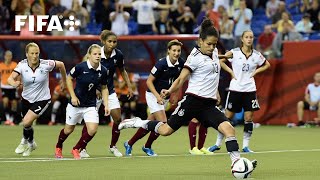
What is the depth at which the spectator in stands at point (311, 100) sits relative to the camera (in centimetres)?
2781

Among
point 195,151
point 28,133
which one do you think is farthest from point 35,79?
point 195,151

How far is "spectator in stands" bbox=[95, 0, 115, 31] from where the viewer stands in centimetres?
3212

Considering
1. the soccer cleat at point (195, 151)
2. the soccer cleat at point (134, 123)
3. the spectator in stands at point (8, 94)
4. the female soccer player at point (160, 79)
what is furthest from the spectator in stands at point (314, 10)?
the soccer cleat at point (134, 123)

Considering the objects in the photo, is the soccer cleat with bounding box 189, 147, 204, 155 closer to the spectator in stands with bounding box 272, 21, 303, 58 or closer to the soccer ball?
the soccer ball

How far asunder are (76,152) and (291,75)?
42.2 feet

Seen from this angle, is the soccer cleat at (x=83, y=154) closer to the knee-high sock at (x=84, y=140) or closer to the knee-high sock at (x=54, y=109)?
the knee-high sock at (x=84, y=140)

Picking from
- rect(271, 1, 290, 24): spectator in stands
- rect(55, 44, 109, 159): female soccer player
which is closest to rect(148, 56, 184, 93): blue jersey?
rect(55, 44, 109, 159): female soccer player

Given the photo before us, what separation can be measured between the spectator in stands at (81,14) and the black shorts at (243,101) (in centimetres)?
1276

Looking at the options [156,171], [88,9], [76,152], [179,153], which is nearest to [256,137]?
[179,153]

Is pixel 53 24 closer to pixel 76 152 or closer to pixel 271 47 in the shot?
pixel 271 47

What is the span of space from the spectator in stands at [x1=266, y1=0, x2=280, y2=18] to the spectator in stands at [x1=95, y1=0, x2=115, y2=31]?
4933 mm

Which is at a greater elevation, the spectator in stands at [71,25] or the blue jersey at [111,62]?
the blue jersey at [111,62]

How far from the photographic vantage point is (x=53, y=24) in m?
31.2

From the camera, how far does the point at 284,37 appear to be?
29.5m
